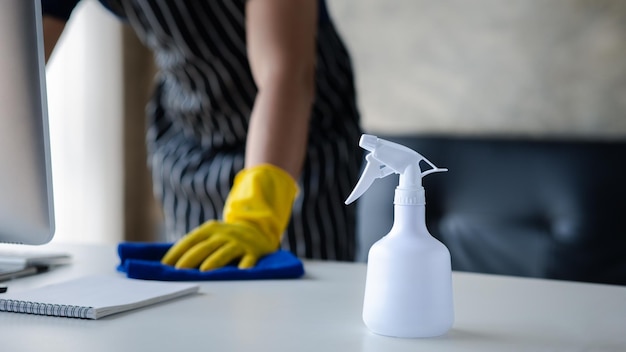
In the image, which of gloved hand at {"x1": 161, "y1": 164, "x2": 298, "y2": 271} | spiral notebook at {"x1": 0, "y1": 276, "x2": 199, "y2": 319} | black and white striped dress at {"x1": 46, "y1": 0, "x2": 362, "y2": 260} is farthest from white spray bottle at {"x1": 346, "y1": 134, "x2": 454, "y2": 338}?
black and white striped dress at {"x1": 46, "y1": 0, "x2": 362, "y2": 260}

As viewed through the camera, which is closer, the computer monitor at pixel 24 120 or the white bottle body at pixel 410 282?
the white bottle body at pixel 410 282

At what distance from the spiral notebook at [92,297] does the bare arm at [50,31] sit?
915mm

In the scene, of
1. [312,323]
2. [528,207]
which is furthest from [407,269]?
[528,207]

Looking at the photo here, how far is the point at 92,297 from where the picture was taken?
83 centimetres

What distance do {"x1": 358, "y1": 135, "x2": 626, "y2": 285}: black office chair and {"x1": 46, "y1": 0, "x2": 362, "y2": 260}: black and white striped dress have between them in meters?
0.44

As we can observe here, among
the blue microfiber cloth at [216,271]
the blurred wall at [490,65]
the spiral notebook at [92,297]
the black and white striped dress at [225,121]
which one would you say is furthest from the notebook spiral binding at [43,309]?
the blurred wall at [490,65]

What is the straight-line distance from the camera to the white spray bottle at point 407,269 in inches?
26.8

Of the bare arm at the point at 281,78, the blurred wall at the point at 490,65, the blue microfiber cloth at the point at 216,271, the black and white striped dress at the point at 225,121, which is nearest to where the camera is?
the blue microfiber cloth at the point at 216,271

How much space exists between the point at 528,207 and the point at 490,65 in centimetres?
46

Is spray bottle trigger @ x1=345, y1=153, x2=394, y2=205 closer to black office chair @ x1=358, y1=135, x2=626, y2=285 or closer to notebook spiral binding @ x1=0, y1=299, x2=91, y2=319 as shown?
notebook spiral binding @ x1=0, y1=299, x2=91, y2=319

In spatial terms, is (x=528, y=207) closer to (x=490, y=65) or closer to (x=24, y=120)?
(x=490, y=65)

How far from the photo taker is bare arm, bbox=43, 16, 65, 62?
172cm

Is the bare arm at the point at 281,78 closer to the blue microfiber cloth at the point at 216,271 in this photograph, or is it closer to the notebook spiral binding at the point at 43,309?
the blue microfiber cloth at the point at 216,271

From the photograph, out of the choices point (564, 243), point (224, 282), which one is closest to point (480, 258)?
point (564, 243)
